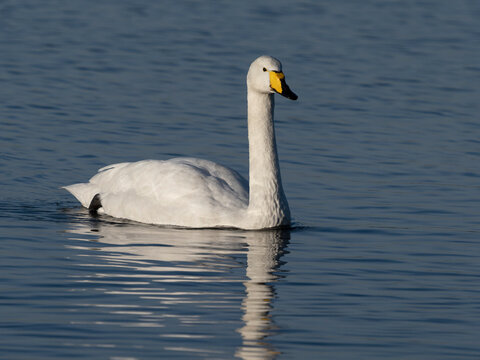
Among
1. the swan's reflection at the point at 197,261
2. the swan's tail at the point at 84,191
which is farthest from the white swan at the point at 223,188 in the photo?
the swan's tail at the point at 84,191

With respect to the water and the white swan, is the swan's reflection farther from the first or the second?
the white swan

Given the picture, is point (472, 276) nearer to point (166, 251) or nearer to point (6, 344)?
point (166, 251)

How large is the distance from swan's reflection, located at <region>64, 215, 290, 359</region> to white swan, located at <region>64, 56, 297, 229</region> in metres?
0.19

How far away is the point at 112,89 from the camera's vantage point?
84.1ft

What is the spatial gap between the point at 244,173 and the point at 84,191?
3114mm

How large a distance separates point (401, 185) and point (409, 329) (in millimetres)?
7369

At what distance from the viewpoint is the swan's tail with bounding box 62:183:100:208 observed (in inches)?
655

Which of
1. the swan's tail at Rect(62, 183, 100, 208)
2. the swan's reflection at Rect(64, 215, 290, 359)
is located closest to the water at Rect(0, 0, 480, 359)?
the swan's reflection at Rect(64, 215, 290, 359)

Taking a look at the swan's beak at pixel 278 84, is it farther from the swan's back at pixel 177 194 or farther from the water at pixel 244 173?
the water at pixel 244 173

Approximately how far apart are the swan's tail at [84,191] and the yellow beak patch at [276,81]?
121 inches

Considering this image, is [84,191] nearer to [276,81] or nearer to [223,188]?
[223,188]

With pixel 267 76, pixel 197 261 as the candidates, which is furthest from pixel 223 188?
pixel 197 261

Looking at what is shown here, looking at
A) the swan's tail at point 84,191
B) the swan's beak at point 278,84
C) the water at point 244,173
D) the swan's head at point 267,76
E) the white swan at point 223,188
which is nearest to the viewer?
the water at point 244,173

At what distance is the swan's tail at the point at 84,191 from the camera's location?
16.6 m
